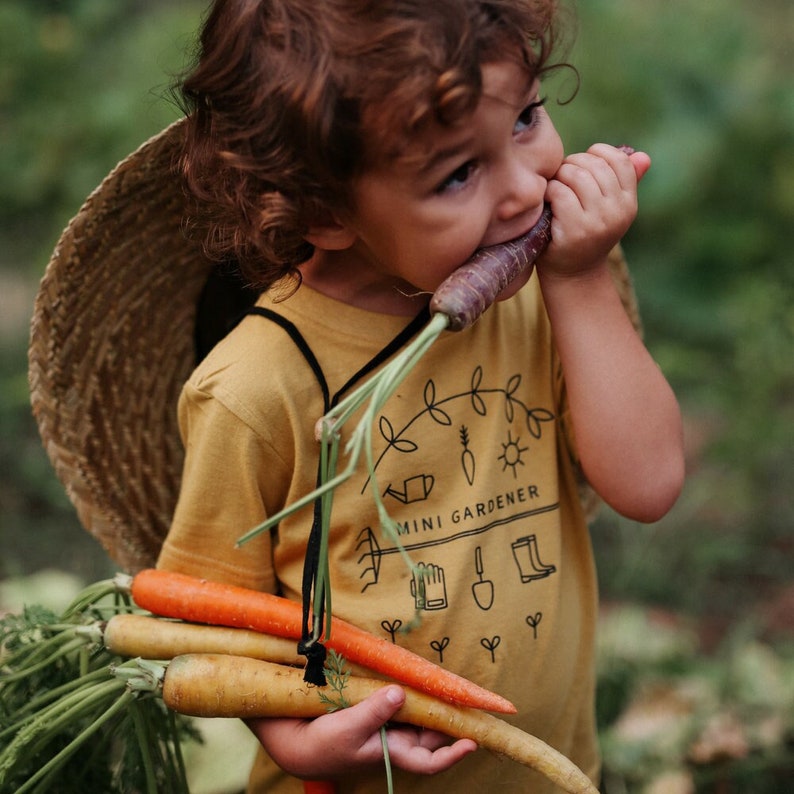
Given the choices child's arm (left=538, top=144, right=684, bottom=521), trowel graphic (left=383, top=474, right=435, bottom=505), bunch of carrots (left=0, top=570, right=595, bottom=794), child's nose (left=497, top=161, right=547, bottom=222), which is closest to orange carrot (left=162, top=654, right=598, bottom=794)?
bunch of carrots (left=0, top=570, right=595, bottom=794)

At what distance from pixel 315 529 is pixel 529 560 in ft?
1.20

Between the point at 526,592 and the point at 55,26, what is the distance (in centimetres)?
→ 442

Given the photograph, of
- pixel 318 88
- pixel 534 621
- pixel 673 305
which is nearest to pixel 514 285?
pixel 318 88

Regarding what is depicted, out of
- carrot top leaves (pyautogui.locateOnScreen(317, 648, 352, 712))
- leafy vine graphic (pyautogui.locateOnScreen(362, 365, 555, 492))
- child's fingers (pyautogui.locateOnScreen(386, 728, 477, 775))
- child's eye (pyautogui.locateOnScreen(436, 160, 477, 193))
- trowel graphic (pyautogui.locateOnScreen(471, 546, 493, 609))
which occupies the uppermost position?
child's eye (pyautogui.locateOnScreen(436, 160, 477, 193))

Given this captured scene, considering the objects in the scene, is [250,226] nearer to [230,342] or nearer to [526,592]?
[230,342]

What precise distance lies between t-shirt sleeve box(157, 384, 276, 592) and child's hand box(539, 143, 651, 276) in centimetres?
51

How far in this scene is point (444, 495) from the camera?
5.21 ft

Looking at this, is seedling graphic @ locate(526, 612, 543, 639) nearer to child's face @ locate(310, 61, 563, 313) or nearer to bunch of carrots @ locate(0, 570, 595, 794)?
bunch of carrots @ locate(0, 570, 595, 794)

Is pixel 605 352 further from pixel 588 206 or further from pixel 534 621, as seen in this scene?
pixel 534 621

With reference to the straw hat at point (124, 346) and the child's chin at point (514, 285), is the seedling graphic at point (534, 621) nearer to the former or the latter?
the child's chin at point (514, 285)

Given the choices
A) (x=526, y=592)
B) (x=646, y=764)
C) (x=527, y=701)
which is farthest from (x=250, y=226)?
(x=646, y=764)

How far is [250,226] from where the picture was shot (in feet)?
4.91

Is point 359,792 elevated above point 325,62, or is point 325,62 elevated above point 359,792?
point 325,62

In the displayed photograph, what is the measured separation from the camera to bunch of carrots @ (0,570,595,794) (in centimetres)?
154
